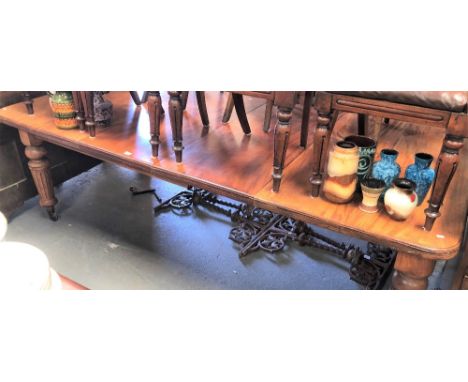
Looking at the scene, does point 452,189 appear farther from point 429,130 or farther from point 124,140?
point 124,140

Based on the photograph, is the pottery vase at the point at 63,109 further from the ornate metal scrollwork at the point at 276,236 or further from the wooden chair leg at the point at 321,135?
the wooden chair leg at the point at 321,135

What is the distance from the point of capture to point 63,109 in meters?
1.73

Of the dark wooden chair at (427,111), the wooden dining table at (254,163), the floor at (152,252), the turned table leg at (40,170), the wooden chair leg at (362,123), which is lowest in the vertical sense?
the floor at (152,252)

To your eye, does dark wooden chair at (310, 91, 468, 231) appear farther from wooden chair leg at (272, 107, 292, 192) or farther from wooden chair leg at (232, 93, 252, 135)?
wooden chair leg at (232, 93, 252, 135)

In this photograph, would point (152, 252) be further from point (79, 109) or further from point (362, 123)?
point (362, 123)

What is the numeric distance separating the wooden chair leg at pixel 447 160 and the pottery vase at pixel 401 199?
0.05 meters

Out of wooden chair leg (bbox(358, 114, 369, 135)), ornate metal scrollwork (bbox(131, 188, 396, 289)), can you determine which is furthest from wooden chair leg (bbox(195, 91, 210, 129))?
wooden chair leg (bbox(358, 114, 369, 135))

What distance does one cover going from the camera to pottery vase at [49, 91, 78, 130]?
1.69 m

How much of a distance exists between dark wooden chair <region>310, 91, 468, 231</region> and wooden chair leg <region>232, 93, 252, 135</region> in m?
0.52

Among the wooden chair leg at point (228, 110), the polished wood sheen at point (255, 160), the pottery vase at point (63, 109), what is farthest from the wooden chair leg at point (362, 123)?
the pottery vase at point (63, 109)

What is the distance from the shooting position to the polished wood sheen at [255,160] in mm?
1159

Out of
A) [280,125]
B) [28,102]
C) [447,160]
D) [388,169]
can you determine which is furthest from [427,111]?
[28,102]

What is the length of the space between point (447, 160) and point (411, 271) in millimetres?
322
